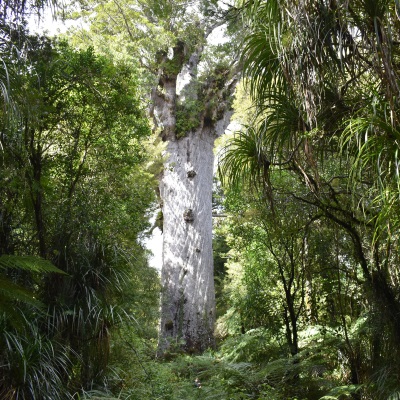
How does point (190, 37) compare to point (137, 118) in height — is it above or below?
above

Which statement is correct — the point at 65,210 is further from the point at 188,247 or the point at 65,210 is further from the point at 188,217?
the point at 188,217

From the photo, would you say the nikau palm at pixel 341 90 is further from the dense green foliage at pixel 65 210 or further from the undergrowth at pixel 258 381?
the dense green foliage at pixel 65 210

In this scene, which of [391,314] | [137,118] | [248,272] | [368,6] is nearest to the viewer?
[368,6]

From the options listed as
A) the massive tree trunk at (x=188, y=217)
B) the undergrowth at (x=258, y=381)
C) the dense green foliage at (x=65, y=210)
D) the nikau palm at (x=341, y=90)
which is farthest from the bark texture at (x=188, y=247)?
the nikau palm at (x=341, y=90)

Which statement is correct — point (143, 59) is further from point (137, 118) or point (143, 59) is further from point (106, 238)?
point (106, 238)

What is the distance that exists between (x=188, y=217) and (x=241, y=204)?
372 centimetres

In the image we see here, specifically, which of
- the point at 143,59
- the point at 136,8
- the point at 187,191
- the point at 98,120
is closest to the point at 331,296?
the point at 98,120

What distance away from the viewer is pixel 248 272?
813 centimetres

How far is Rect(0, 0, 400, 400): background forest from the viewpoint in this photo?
136 inches

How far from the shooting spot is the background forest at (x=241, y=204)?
346 centimetres

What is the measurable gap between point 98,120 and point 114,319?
2192mm

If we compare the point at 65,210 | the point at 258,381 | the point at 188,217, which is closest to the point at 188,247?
the point at 188,217

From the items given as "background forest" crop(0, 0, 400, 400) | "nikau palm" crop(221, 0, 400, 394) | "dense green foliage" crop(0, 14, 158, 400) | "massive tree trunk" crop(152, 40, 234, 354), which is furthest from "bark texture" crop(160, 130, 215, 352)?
"nikau palm" crop(221, 0, 400, 394)

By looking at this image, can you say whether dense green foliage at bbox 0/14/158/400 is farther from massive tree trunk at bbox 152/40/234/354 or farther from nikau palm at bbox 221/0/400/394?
massive tree trunk at bbox 152/40/234/354
